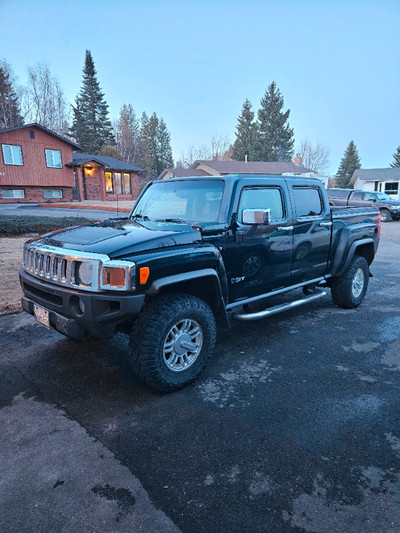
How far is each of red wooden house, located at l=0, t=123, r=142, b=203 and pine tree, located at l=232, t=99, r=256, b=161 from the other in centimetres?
3301

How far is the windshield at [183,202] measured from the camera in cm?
377

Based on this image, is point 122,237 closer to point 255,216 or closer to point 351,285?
point 255,216

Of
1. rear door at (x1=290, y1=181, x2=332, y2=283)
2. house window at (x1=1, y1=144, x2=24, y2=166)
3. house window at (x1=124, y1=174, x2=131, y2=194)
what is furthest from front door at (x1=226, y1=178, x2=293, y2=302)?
house window at (x1=124, y1=174, x2=131, y2=194)

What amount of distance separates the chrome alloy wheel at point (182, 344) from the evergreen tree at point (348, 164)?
203 feet

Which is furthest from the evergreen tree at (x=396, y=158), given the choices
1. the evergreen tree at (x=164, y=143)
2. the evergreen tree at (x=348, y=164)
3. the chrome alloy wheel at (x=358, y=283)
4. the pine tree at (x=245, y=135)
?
the chrome alloy wheel at (x=358, y=283)

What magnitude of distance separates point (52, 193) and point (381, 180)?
1511 inches

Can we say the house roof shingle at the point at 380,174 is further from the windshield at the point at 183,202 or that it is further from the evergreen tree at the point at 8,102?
the evergreen tree at the point at 8,102

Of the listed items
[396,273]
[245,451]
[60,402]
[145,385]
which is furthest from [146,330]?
[396,273]

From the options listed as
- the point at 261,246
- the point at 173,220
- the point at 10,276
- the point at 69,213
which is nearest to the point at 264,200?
the point at 261,246

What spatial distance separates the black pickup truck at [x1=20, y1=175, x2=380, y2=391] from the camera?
2795mm

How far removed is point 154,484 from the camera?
212cm

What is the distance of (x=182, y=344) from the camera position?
3.15 m

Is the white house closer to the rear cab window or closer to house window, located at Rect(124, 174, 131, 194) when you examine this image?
house window, located at Rect(124, 174, 131, 194)

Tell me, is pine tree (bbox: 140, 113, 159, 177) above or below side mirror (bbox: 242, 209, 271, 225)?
above
